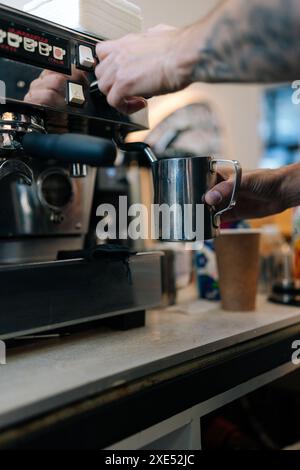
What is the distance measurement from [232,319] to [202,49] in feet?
1.59

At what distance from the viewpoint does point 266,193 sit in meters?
0.82

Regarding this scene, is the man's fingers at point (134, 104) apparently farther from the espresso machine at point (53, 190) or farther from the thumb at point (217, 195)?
the thumb at point (217, 195)

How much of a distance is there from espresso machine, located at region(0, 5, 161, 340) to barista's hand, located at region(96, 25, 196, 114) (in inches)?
2.5

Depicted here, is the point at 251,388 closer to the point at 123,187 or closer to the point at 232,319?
the point at 232,319

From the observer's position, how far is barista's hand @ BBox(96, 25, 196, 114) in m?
0.53

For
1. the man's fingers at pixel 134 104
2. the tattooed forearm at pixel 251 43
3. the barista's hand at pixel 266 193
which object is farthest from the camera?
the barista's hand at pixel 266 193

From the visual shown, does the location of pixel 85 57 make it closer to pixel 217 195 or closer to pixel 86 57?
pixel 86 57

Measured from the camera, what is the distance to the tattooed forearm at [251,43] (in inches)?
17.4

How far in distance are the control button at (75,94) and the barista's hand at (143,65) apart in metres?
0.04

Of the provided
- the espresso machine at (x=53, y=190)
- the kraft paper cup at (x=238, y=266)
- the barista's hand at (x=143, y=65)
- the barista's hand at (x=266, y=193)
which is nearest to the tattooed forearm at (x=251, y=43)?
the barista's hand at (x=143, y=65)

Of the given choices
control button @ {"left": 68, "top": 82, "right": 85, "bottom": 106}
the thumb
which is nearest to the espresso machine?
control button @ {"left": 68, "top": 82, "right": 85, "bottom": 106}

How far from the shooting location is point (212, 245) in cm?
101

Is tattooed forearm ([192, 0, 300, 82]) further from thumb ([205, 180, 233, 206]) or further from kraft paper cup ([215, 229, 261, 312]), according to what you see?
kraft paper cup ([215, 229, 261, 312])

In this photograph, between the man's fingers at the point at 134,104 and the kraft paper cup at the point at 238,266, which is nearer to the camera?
the man's fingers at the point at 134,104
